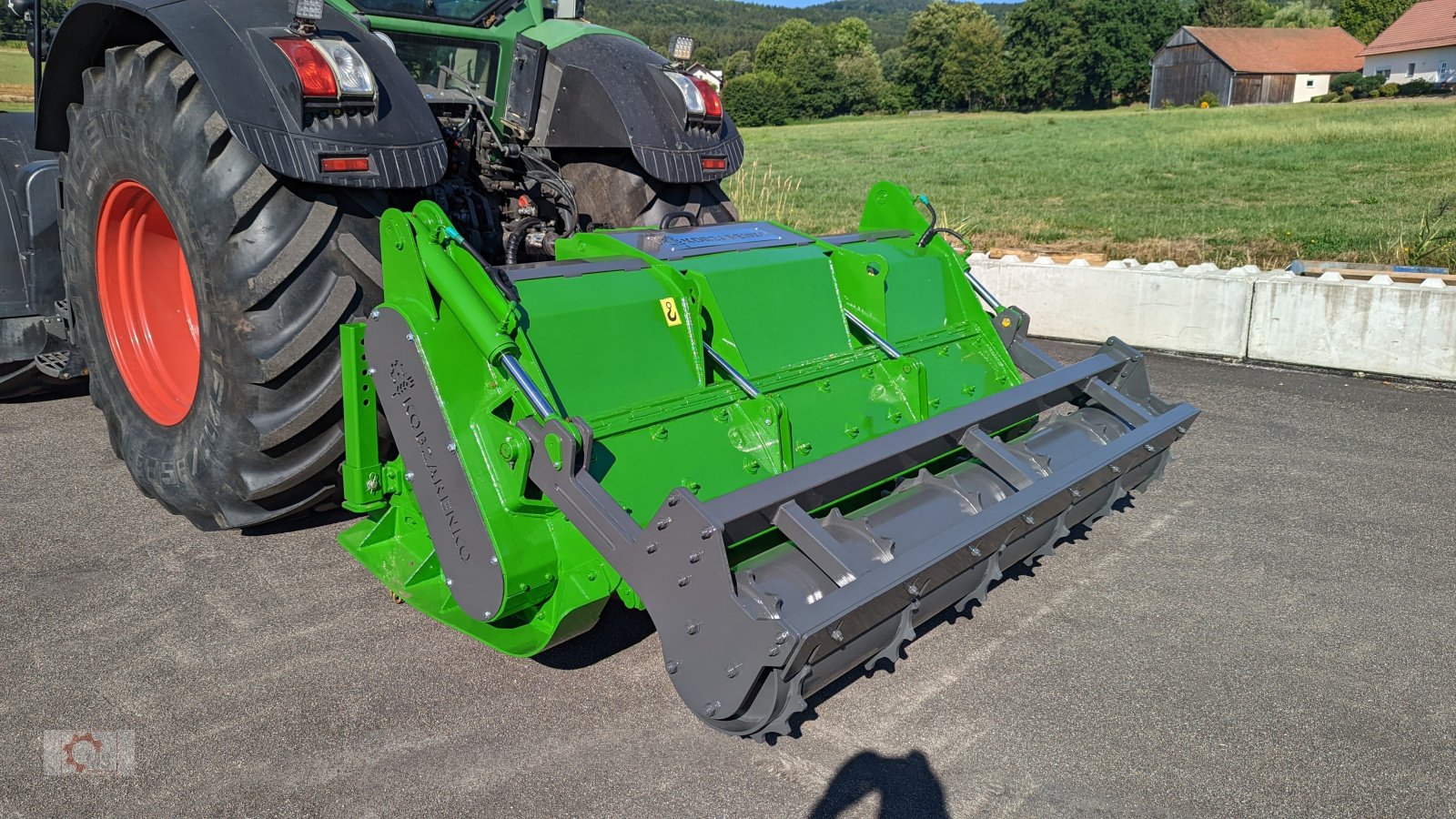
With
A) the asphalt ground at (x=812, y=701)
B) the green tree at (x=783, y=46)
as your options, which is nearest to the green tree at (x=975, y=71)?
the green tree at (x=783, y=46)

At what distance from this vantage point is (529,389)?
2.75 metres

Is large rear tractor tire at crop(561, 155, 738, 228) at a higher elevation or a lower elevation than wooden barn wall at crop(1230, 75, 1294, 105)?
lower

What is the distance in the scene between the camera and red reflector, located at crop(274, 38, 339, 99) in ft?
10.4

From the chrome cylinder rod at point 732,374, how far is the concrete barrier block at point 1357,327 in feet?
16.1

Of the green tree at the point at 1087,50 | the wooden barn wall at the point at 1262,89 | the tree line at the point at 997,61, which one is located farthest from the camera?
the tree line at the point at 997,61

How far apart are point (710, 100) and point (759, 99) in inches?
2188

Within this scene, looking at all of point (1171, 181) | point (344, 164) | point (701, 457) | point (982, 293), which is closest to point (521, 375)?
point (701, 457)

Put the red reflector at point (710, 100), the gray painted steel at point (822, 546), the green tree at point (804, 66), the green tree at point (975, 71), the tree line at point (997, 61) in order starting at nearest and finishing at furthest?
the gray painted steel at point (822, 546) < the red reflector at point (710, 100) < the tree line at point (997, 61) < the green tree at point (804, 66) < the green tree at point (975, 71)

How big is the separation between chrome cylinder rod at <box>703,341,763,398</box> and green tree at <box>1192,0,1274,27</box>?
85.0m

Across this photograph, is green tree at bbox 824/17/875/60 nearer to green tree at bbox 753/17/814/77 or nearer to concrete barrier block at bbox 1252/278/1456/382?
green tree at bbox 753/17/814/77

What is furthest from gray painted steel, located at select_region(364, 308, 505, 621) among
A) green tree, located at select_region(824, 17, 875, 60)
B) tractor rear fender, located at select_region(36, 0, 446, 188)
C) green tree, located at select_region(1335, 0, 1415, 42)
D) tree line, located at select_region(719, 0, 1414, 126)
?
green tree, located at select_region(1335, 0, 1415, 42)

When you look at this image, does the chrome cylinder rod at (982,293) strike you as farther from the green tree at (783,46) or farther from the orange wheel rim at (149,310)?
the green tree at (783,46)

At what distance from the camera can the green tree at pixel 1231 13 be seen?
Result: 76.1m

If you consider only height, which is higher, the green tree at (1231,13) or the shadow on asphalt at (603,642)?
the green tree at (1231,13)
